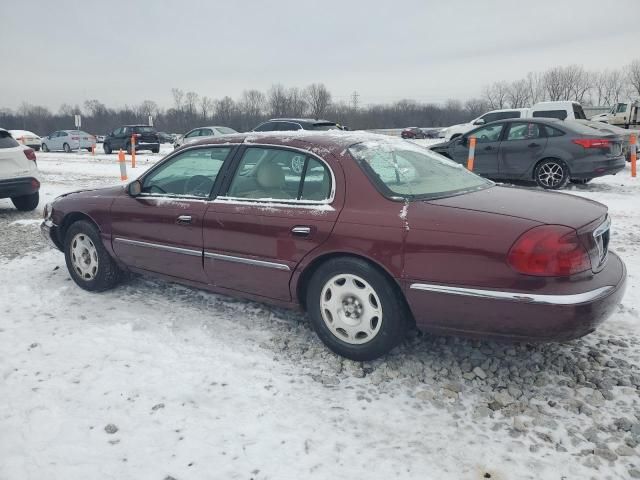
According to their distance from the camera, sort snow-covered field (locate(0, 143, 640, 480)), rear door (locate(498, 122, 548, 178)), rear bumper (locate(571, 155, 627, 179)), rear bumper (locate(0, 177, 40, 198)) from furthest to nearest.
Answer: rear door (locate(498, 122, 548, 178))
rear bumper (locate(571, 155, 627, 179))
rear bumper (locate(0, 177, 40, 198))
snow-covered field (locate(0, 143, 640, 480))

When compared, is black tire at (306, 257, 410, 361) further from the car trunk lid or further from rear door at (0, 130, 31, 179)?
rear door at (0, 130, 31, 179)

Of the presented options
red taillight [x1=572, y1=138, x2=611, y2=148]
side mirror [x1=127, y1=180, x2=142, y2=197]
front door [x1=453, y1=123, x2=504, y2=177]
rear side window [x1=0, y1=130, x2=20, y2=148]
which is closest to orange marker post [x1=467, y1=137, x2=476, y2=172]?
front door [x1=453, y1=123, x2=504, y2=177]

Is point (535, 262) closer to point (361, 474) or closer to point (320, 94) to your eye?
point (361, 474)

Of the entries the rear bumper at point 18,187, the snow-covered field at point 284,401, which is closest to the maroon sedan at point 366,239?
the snow-covered field at point 284,401

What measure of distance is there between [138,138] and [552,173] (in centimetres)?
1962

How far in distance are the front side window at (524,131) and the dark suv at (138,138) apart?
60.6 feet

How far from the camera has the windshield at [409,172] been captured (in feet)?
10.4

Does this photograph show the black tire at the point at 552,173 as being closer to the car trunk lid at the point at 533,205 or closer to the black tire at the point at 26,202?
the car trunk lid at the point at 533,205

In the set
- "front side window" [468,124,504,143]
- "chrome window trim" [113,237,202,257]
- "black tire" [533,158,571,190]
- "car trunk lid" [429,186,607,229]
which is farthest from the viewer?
"front side window" [468,124,504,143]

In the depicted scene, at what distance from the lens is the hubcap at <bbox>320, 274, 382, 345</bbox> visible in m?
3.06

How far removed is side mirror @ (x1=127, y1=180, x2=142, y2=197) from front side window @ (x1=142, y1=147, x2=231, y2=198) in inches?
1.6

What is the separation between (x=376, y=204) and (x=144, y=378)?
178 centimetres

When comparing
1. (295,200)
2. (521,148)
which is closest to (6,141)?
(295,200)

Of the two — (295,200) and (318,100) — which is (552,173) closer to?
(295,200)
